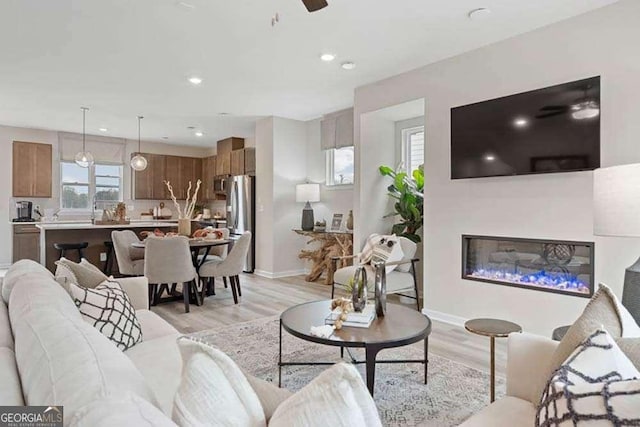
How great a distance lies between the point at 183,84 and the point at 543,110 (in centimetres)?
385

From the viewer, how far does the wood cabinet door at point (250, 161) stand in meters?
7.23

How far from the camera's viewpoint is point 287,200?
658cm

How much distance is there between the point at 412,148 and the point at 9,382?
4904mm

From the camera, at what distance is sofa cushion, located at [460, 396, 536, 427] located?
131 cm

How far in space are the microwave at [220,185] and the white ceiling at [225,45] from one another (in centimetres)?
256

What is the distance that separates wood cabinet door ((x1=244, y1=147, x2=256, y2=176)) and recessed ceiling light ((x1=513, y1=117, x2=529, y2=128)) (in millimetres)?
4705

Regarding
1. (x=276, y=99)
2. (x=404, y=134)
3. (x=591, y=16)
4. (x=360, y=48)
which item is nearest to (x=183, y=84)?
(x=276, y=99)

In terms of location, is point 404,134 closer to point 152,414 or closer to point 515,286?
point 515,286

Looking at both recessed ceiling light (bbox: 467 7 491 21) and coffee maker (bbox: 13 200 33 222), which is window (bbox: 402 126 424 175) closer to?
recessed ceiling light (bbox: 467 7 491 21)

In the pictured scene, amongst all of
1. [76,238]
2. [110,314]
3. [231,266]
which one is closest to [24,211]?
[76,238]

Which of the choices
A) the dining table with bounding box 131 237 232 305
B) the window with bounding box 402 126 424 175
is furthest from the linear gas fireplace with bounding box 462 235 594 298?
the dining table with bounding box 131 237 232 305

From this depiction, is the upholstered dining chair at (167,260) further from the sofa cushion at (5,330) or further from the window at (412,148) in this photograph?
the window at (412,148)

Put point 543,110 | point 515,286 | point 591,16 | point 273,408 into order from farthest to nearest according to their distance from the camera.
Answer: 1. point 515,286
2. point 543,110
3. point 591,16
4. point 273,408

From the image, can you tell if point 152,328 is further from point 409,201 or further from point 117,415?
point 409,201
